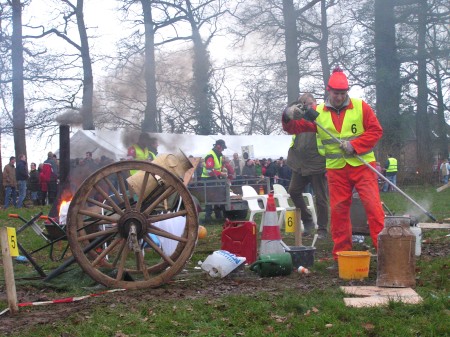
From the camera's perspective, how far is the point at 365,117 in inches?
269

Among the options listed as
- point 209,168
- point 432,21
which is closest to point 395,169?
point 432,21

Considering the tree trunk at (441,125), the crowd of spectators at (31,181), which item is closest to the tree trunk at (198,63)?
the crowd of spectators at (31,181)

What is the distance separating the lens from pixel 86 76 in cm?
1611

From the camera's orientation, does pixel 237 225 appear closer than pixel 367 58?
Yes

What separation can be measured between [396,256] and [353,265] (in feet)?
1.58

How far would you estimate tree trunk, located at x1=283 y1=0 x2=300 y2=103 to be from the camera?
875 inches

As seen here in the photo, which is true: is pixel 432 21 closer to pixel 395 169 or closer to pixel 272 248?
pixel 395 169

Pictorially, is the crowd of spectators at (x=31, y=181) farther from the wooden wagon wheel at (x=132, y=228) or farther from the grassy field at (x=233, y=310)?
the wooden wagon wheel at (x=132, y=228)

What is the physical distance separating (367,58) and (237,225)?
18311 mm

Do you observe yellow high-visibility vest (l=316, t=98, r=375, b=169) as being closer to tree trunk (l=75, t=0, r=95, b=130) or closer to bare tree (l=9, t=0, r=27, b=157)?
tree trunk (l=75, t=0, r=95, b=130)

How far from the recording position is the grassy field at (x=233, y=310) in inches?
165

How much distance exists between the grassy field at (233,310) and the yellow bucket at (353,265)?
99 mm

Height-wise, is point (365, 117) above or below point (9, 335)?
above

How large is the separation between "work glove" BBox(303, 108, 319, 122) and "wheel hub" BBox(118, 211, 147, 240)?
215 cm
